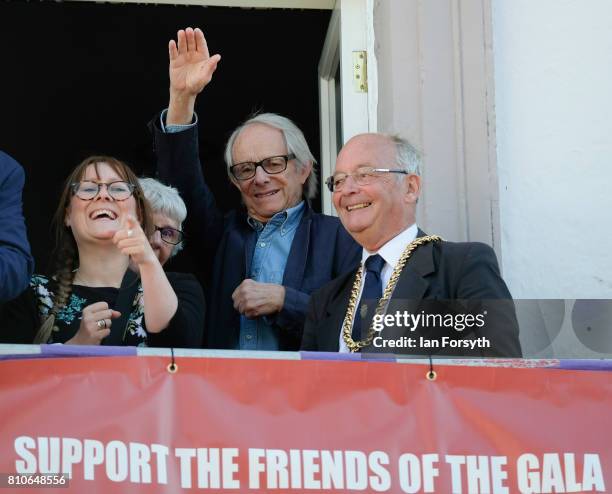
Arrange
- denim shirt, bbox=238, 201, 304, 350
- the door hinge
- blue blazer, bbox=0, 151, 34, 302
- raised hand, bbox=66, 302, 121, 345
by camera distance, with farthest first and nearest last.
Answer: the door hinge, denim shirt, bbox=238, 201, 304, 350, raised hand, bbox=66, 302, 121, 345, blue blazer, bbox=0, 151, 34, 302

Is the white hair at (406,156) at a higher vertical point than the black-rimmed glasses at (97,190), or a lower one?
higher

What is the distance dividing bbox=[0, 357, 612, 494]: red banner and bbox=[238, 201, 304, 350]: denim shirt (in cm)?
117

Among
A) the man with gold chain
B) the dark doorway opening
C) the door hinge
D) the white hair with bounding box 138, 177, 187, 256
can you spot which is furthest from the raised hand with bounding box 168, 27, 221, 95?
the dark doorway opening

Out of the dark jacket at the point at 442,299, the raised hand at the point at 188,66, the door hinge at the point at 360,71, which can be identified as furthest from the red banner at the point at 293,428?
the door hinge at the point at 360,71

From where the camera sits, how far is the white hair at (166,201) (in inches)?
178

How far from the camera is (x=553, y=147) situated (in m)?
4.62

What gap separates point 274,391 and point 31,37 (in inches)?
179

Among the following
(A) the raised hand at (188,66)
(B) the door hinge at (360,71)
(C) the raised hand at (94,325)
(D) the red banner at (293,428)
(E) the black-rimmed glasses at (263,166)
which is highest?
(B) the door hinge at (360,71)

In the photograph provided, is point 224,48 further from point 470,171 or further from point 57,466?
point 57,466

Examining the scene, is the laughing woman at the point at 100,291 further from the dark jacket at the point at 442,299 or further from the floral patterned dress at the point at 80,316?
the dark jacket at the point at 442,299

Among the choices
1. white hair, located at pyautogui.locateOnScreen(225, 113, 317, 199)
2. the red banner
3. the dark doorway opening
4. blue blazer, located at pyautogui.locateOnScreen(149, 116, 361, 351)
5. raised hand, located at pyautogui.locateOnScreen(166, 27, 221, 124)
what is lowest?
the red banner

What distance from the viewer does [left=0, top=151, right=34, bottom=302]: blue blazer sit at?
3.66m

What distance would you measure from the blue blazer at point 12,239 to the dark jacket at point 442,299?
2.86 feet

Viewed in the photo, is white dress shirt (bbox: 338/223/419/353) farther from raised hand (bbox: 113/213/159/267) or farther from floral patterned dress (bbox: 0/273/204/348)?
raised hand (bbox: 113/213/159/267)
